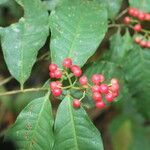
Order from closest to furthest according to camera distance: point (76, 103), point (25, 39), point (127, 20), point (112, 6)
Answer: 1. point (76, 103)
2. point (25, 39)
3. point (112, 6)
4. point (127, 20)

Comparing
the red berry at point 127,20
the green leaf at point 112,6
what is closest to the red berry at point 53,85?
the green leaf at point 112,6

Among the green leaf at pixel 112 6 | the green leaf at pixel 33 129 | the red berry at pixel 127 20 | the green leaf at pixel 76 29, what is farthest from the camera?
the red berry at pixel 127 20

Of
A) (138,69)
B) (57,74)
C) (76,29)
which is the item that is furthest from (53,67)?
(138,69)

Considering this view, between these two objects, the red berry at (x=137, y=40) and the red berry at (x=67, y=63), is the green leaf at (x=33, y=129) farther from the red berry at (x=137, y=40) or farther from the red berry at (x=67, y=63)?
the red berry at (x=137, y=40)

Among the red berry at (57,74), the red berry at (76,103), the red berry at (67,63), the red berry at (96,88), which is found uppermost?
the red berry at (67,63)

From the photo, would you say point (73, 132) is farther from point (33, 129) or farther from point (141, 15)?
point (141, 15)

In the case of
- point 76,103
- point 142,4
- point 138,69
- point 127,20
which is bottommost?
point 138,69

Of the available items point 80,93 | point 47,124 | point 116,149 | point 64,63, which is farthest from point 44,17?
point 116,149
